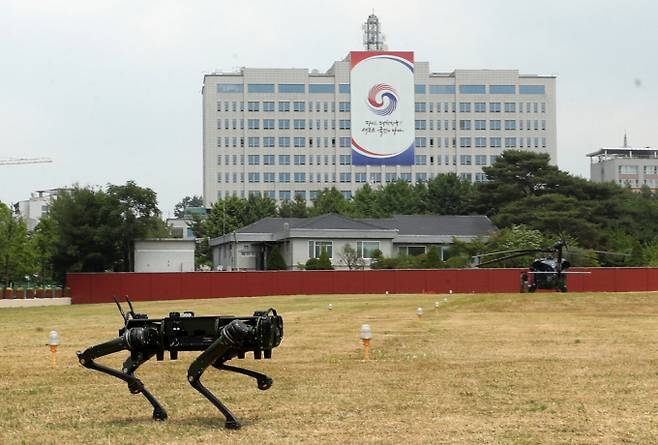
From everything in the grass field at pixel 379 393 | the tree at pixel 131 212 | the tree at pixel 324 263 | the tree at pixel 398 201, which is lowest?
the grass field at pixel 379 393

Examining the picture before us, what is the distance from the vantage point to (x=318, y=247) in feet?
330

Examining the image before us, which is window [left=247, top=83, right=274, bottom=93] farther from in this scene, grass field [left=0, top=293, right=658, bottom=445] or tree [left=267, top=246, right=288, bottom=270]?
grass field [left=0, top=293, right=658, bottom=445]

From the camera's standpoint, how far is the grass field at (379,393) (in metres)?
13.5

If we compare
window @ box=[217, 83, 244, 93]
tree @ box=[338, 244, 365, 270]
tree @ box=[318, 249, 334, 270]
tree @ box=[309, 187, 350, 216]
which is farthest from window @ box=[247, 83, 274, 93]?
tree @ box=[318, 249, 334, 270]

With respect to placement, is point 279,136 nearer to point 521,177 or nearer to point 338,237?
point 521,177

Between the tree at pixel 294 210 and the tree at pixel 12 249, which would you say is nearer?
the tree at pixel 12 249

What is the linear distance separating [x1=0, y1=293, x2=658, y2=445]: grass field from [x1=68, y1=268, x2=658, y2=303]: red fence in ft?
150

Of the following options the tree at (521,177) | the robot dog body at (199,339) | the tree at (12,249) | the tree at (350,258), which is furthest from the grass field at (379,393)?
the tree at (521,177)

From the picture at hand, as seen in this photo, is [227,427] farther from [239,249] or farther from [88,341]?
[239,249]

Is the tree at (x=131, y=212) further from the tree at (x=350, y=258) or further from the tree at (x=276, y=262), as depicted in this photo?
the tree at (x=350, y=258)

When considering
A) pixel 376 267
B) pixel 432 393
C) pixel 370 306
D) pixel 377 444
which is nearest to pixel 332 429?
pixel 377 444

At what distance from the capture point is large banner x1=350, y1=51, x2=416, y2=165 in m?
191

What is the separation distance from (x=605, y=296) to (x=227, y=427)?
50.9 meters

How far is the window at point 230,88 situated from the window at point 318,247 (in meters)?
99.1
